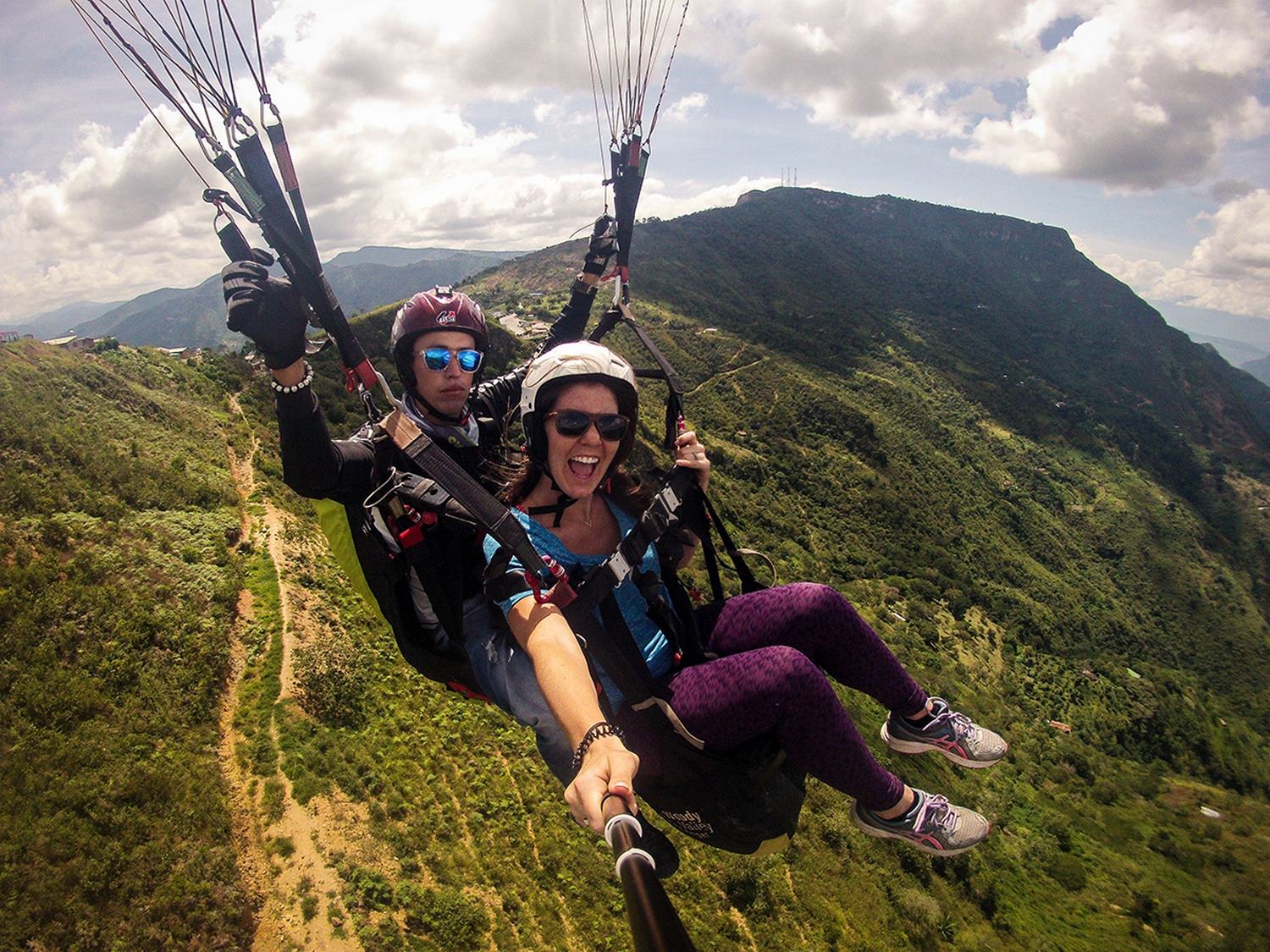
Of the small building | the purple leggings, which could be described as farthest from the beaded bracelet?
the small building

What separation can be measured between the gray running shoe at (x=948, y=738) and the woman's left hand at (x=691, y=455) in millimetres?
1849

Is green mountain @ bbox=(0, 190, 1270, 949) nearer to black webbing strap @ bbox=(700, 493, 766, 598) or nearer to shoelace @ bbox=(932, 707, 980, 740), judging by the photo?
black webbing strap @ bbox=(700, 493, 766, 598)

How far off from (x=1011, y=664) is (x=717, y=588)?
81.6 metres

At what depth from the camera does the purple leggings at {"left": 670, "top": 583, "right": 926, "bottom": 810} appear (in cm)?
276

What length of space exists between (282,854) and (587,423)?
1304 cm

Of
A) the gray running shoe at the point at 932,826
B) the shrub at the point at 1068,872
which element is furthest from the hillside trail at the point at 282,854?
the shrub at the point at 1068,872

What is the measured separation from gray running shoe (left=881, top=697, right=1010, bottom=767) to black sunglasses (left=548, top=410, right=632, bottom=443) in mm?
2363

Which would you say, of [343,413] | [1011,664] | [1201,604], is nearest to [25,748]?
[343,413]

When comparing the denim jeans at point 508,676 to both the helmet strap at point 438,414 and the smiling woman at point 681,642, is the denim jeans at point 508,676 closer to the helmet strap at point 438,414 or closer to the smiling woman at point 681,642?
the smiling woman at point 681,642

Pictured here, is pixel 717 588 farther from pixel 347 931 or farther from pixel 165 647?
pixel 165 647

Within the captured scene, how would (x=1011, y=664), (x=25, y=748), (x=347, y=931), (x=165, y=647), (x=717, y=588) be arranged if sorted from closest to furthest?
(x=717, y=588) < (x=347, y=931) < (x=25, y=748) < (x=165, y=647) < (x=1011, y=664)

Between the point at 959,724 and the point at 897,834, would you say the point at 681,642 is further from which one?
the point at 959,724

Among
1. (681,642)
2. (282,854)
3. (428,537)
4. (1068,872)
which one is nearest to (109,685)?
(282,854)

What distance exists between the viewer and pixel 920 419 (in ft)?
358
